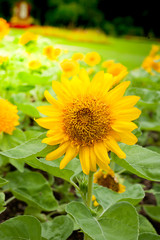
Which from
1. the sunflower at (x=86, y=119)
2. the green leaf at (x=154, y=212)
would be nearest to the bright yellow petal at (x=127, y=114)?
the sunflower at (x=86, y=119)

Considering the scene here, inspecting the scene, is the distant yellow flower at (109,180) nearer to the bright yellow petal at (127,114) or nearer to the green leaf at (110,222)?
the green leaf at (110,222)

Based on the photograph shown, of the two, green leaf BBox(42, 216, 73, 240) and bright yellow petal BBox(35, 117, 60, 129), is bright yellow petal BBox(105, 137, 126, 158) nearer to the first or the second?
bright yellow petal BBox(35, 117, 60, 129)

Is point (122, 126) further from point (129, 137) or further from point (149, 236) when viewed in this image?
point (149, 236)

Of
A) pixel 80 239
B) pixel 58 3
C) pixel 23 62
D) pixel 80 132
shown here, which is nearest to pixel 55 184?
pixel 80 239

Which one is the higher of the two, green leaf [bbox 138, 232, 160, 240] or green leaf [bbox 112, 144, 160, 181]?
green leaf [bbox 112, 144, 160, 181]

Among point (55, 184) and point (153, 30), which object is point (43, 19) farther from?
point (55, 184)

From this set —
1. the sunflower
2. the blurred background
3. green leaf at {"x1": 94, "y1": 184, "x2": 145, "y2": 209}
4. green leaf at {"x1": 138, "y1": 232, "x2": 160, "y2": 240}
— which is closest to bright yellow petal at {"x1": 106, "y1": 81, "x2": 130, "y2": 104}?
the sunflower
